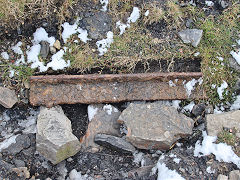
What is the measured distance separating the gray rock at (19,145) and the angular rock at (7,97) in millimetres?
380

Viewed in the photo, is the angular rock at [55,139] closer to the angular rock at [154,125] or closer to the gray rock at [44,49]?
the angular rock at [154,125]

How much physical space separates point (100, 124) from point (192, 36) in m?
1.56

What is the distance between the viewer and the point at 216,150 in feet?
9.67

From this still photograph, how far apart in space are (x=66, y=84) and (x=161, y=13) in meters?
1.45

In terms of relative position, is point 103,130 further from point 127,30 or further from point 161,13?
point 161,13

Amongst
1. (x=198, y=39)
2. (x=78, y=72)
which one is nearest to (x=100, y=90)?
→ (x=78, y=72)

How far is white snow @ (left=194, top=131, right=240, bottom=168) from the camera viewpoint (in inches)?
114

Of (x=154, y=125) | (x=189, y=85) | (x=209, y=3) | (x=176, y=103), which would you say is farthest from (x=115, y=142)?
(x=209, y=3)

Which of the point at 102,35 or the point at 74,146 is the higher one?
the point at 102,35

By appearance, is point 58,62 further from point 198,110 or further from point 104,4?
point 198,110

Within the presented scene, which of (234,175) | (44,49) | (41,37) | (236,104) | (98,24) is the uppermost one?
(98,24)

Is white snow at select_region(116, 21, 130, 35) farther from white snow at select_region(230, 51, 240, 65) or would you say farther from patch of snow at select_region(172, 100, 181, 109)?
white snow at select_region(230, 51, 240, 65)

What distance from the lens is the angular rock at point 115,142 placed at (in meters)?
3.03

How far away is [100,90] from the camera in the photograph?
326 cm
